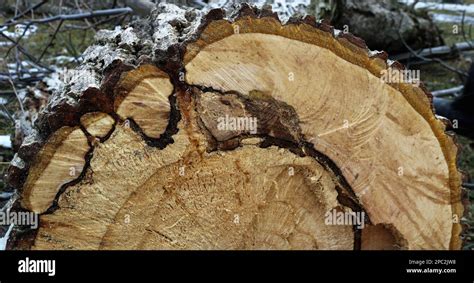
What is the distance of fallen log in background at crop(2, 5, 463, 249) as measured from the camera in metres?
1.66

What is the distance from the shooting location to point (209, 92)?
1689 millimetres

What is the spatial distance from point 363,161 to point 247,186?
1.04 feet

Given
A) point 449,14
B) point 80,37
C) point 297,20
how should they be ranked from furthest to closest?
point 449,14 → point 80,37 → point 297,20

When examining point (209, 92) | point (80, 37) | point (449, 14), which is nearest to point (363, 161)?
point (209, 92)

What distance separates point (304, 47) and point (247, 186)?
40cm

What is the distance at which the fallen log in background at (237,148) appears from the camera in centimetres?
166

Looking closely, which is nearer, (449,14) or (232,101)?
(232,101)

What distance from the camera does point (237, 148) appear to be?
174cm
